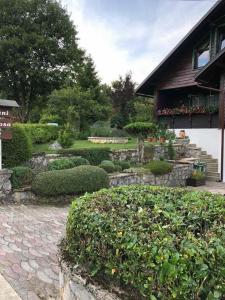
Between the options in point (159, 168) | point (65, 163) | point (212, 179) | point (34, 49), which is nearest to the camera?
point (65, 163)

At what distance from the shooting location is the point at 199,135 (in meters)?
15.4

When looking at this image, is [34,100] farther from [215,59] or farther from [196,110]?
[215,59]

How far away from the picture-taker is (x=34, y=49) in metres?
24.4

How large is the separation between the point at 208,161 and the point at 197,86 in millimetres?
4111

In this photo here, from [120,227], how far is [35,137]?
1088cm

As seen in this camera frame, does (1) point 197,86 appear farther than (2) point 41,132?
Yes

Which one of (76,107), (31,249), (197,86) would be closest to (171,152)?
(197,86)

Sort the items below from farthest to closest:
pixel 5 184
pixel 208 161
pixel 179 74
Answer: pixel 179 74 < pixel 208 161 < pixel 5 184

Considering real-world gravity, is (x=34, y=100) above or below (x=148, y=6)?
below

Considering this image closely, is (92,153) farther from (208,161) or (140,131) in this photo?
(208,161)

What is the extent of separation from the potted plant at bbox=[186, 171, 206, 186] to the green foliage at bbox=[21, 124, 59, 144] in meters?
5.87

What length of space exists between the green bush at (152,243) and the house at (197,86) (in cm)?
1016

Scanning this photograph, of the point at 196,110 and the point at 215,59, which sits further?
the point at 196,110

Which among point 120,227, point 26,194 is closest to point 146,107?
point 26,194
